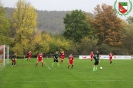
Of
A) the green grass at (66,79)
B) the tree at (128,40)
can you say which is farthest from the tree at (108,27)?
the green grass at (66,79)

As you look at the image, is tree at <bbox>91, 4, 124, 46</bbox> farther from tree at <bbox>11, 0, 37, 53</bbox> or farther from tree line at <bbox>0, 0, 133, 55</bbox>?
tree at <bbox>11, 0, 37, 53</bbox>

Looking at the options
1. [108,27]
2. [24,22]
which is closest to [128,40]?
[108,27]

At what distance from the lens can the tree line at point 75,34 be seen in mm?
69062

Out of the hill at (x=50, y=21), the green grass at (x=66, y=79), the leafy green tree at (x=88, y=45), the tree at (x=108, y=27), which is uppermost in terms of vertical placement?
the hill at (x=50, y=21)

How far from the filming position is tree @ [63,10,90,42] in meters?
82.6

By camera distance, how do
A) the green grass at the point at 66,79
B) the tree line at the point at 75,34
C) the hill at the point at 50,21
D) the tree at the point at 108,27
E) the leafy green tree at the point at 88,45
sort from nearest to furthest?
the green grass at the point at 66,79 < the tree line at the point at 75,34 < the leafy green tree at the point at 88,45 < the tree at the point at 108,27 < the hill at the point at 50,21

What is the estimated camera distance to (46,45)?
7406cm

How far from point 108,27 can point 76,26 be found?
972cm

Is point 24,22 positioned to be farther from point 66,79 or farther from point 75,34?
point 66,79

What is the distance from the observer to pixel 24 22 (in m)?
68.4

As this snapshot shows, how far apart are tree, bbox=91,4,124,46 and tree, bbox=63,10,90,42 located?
3499 mm

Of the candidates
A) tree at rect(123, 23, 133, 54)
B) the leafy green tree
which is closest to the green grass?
the leafy green tree

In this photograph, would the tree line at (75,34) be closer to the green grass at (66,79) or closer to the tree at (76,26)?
the tree at (76,26)

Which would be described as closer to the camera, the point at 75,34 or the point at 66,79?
the point at 66,79
